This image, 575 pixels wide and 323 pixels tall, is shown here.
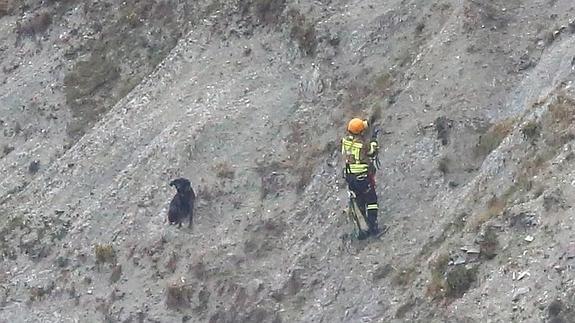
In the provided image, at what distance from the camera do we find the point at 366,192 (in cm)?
1838

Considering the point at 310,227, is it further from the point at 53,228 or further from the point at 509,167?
the point at 53,228

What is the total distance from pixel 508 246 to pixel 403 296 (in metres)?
2.01

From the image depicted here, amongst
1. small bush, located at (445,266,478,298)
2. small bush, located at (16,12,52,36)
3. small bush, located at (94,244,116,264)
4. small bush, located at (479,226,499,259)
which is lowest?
small bush, located at (94,244,116,264)

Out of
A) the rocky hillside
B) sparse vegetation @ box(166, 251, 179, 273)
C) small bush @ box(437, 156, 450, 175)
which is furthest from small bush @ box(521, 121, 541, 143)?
sparse vegetation @ box(166, 251, 179, 273)

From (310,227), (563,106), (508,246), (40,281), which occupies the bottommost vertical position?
(40,281)

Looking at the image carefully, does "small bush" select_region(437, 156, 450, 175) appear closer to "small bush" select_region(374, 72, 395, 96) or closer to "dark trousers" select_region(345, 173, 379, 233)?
"dark trousers" select_region(345, 173, 379, 233)

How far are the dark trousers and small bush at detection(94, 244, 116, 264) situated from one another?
5604 mm

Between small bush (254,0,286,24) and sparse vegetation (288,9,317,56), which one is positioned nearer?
sparse vegetation (288,9,317,56)

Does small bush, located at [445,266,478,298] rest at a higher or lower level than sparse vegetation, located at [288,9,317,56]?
lower

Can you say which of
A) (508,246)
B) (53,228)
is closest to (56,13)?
(53,228)

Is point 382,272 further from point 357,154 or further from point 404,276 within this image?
point 357,154

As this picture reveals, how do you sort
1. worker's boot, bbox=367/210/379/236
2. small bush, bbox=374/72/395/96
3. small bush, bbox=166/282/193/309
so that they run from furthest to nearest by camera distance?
small bush, bbox=374/72/395/96, small bush, bbox=166/282/193/309, worker's boot, bbox=367/210/379/236

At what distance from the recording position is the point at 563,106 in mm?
17312

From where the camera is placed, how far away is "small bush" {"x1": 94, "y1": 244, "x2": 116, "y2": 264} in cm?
2155
